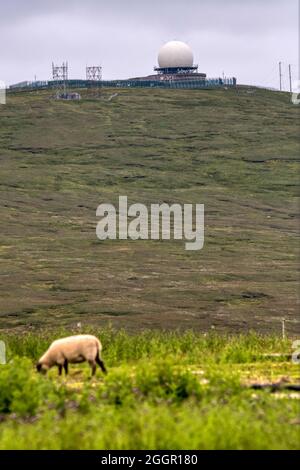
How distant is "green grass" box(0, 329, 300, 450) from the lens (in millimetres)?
14273

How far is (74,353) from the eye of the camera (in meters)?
19.3

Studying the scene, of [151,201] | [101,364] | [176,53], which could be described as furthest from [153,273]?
[176,53]

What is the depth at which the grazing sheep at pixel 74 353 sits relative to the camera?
19125 mm

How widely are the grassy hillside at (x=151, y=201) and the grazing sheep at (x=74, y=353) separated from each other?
29.5 meters

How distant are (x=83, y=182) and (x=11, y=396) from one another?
2835 inches

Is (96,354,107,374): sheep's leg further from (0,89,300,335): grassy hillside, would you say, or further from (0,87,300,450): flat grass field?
(0,89,300,335): grassy hillside

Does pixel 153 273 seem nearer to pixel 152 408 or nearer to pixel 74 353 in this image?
pixel 74 353

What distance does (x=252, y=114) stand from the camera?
374 ft

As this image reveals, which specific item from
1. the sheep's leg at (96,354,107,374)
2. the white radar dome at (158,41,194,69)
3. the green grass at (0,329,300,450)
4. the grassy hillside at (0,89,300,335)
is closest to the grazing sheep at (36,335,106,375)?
the sheep's leg at (96,354,107,374)

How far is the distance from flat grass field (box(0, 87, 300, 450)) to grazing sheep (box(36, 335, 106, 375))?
0.84 ft

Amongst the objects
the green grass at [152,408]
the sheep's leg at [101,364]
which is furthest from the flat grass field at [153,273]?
the sheep's leg at [101,364]

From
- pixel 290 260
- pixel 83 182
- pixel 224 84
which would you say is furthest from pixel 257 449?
pixel 224 84

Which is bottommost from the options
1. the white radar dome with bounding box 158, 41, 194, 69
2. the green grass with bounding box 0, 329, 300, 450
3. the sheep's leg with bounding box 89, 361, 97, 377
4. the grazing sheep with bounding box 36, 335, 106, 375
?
the green grass with bounding box 0, 329, 300, 450

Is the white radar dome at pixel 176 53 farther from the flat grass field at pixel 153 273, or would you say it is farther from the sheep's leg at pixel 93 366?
the sheep's leg at pixel 93 366
